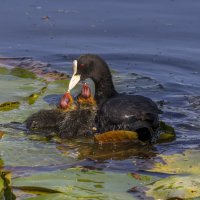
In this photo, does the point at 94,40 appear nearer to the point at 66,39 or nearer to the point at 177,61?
the point at 66,39

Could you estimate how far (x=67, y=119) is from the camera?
8359 millimetres

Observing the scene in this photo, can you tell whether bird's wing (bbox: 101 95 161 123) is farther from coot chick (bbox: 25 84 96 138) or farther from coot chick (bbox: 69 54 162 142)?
coot chick (bbox: 25 84 96 138)

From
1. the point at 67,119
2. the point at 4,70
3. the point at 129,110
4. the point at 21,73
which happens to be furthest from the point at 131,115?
the point at 4,70

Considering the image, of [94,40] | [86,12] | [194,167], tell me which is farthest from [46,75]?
[194,167]

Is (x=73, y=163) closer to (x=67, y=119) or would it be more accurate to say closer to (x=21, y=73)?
(x=67, y=119)

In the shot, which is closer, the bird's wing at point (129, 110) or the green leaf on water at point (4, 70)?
the bird's wing at point (129, 110)

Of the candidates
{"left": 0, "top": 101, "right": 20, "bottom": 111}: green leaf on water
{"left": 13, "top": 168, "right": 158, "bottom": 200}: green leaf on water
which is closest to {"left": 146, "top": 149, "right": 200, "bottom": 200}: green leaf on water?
{"left": 13, "top": 168, "right": 158, "bottom": 200}: green leaf on water

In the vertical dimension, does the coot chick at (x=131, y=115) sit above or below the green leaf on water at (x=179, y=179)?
above

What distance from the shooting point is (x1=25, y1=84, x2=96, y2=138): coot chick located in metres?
8.26

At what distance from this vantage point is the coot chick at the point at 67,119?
325 inches

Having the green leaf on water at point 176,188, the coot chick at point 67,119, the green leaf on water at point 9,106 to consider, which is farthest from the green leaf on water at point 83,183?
the green leaf on water at point 9,106

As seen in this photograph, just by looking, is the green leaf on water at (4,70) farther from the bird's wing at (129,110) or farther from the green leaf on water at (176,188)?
the green leaf on water at (176,188)

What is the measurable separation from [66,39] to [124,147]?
169 inches

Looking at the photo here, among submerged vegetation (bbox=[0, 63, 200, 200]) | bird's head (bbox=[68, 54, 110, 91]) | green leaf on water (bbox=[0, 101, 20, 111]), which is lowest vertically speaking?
submerged vegetation (bbox=[0, 63, 200, 200])
